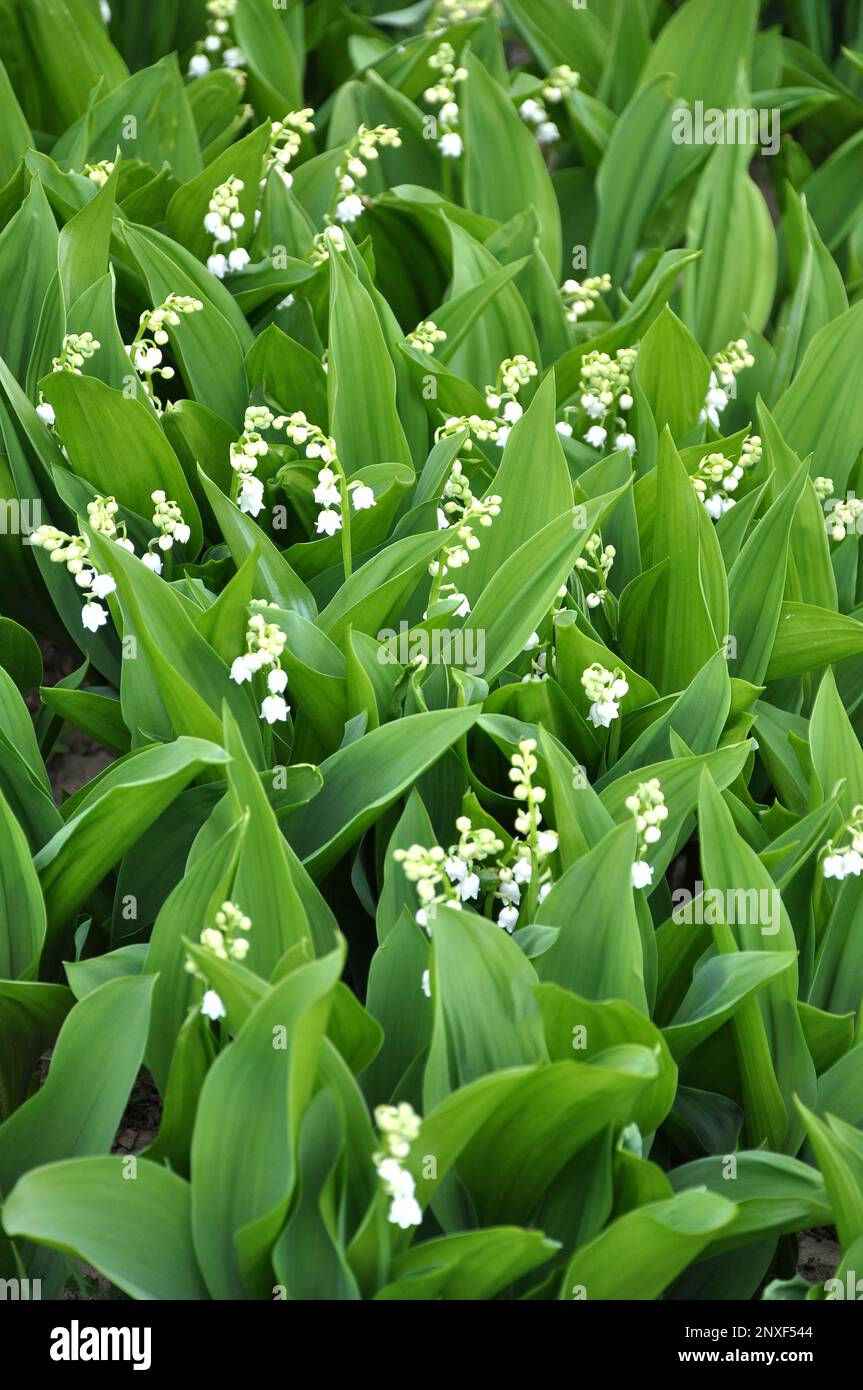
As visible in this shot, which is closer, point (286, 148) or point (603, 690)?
point (603, 690)

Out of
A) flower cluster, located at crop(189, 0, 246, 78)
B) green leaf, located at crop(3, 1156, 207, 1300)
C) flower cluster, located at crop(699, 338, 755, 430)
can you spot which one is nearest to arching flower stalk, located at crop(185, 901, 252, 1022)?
green leaf, located at crop(3, 1156, 207, 1300)

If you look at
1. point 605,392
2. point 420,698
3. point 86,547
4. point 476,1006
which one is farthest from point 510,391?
point 476,1006

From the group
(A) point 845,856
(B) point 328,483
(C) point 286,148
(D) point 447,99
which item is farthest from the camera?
(D) point 447,99

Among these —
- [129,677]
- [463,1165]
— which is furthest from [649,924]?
[129,677]

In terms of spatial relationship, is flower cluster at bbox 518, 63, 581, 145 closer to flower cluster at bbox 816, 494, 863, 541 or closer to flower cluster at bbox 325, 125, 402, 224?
flower cluster at bbox 325, 125, 402, 224

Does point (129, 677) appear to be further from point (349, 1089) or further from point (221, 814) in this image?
point (349, 1089)
